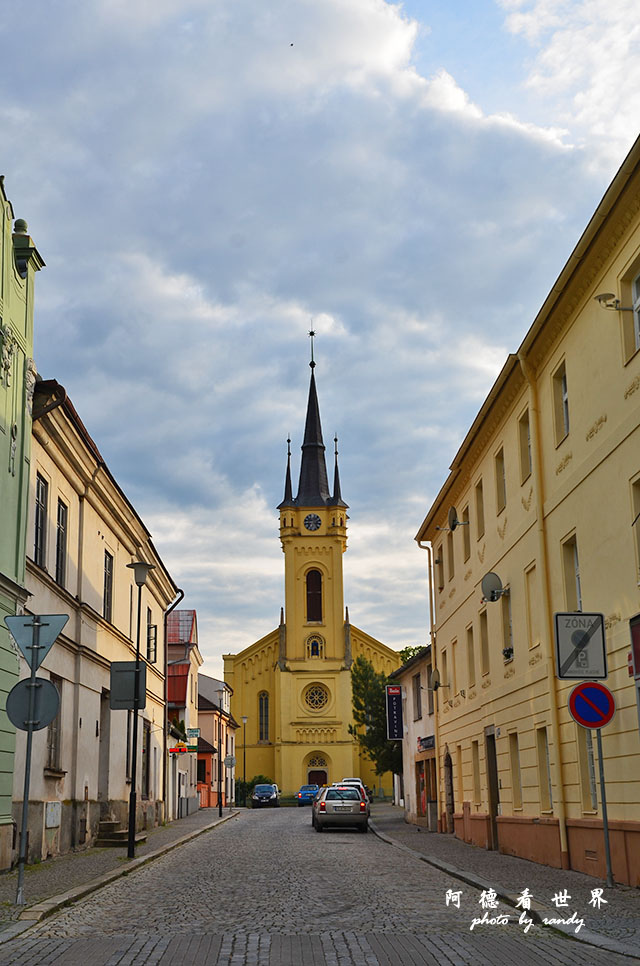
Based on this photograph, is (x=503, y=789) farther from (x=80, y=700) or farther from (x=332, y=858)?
(x=80, y=700)

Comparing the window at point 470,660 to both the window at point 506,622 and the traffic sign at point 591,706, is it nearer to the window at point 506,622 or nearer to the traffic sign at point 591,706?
the window at point 506,622

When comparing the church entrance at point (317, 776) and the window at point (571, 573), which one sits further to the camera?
the church entrance at point (317, 776)

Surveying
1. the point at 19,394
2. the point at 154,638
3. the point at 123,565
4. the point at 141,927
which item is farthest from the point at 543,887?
the point at 154,638

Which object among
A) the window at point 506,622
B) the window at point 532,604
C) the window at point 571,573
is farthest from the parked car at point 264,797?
the window at point 571,573

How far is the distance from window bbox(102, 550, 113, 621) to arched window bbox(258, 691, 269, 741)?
57.6 m

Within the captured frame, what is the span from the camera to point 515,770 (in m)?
21.2

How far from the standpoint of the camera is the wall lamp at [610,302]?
1373 cm

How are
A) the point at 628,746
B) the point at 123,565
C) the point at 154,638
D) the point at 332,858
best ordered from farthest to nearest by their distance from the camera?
the point at 154,638 → the point at 123,565 → the point at 332,858 → the point at 628,746

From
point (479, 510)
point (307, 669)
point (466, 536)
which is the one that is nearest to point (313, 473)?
point (307, 669)

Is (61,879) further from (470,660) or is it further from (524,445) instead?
(470,660)

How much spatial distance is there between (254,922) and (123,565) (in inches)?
804

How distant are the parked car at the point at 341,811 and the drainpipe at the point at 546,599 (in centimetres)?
1706

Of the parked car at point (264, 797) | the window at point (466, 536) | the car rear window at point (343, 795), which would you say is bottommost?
the parked car at point (264, 797)

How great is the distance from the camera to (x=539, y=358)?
60.8 ft
